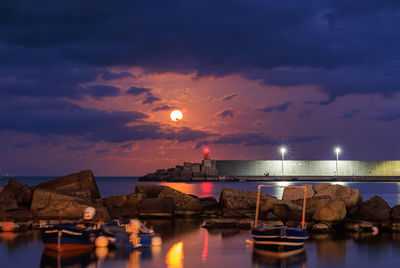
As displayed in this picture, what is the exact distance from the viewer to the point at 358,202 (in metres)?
33.3

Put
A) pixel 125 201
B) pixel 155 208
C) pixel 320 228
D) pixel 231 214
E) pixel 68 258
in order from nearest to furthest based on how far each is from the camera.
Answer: pixel 68 258, pixel 320 228, pixel 231 214, pixel 155 208, pixel 125 201

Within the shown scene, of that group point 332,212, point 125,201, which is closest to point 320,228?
point 332,212

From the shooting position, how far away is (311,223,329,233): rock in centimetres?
2862

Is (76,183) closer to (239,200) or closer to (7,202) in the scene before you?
(7,202)

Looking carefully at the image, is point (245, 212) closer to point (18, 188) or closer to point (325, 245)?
point (325, 245)

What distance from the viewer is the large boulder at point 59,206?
29.2m

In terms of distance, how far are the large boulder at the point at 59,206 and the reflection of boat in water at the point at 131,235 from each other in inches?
209

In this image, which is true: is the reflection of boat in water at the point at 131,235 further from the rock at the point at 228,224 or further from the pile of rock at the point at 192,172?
the pile of rock at the point at 192,172

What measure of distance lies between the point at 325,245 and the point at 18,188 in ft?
71.4

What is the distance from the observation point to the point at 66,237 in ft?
70.5

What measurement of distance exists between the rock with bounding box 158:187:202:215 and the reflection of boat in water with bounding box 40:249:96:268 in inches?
627

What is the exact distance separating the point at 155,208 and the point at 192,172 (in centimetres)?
12808

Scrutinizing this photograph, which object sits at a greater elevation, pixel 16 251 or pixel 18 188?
pixel 18 188

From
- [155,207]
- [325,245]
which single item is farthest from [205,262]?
[155,207]
